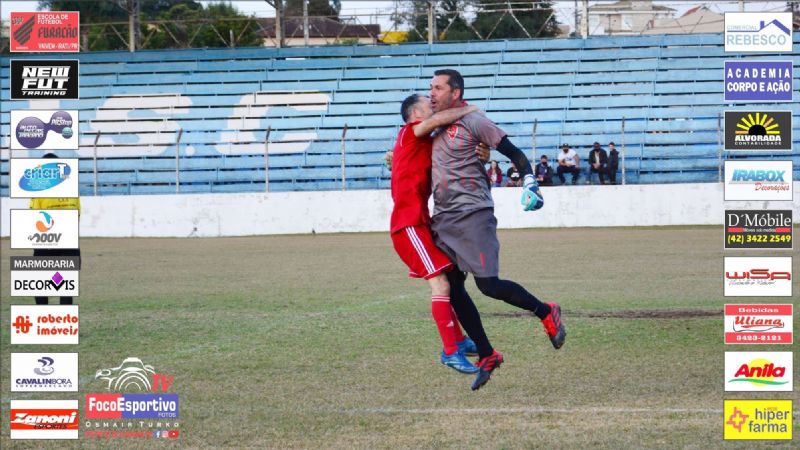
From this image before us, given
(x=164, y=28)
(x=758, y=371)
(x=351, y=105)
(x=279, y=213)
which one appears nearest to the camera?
(x=758, y=371)

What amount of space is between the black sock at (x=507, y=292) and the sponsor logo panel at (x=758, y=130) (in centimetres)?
211

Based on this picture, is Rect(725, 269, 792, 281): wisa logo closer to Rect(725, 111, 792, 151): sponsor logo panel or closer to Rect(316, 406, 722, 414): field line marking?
Rect(725, 111, 792, 151): sponsor logo panel

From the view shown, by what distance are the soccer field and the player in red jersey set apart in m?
3.87

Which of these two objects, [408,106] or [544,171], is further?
[544,171]

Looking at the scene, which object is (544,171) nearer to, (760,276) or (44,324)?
(760,276)

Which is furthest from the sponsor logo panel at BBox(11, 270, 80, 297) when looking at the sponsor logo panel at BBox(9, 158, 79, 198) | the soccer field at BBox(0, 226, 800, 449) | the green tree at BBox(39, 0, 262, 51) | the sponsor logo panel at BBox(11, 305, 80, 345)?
the green tree at BBox(39, 0, 262, 51)

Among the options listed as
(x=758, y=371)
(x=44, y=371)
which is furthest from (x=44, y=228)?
(x=758, y=371)

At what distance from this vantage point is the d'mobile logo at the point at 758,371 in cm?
918

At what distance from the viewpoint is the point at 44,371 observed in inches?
367

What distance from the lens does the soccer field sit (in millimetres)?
12070

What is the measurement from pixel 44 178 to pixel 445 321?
326 cm

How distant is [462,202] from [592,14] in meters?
39.2

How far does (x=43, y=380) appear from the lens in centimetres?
928

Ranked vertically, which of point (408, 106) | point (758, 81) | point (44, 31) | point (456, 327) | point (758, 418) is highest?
point (44, 31)
